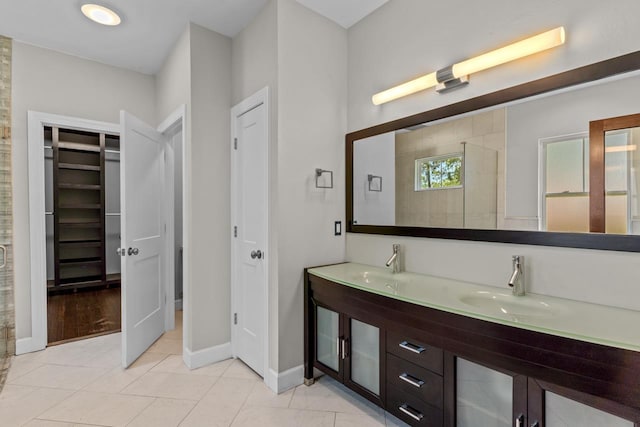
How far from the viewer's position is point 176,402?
2029 mm

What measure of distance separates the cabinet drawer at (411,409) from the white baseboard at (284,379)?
0.72 m

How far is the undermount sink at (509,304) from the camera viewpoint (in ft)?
4.42

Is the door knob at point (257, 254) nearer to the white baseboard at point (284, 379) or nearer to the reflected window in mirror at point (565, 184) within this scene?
the white baseboard at point (284, 379)

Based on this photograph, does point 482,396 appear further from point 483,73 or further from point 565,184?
point 483,73

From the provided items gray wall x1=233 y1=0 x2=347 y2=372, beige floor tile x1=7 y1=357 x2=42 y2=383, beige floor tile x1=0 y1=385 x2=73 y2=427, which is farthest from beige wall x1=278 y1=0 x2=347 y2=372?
beige floor tile x1=7 y1=357 x2=42 y2=383

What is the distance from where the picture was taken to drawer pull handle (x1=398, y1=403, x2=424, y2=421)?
5.09 ft

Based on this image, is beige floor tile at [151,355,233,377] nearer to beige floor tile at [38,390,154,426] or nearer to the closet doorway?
beige floor tile at [38,390,154,426]

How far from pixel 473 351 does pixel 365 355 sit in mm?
733

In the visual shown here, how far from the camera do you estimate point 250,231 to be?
2.45 m

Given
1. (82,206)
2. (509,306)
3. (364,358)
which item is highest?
(82,206)

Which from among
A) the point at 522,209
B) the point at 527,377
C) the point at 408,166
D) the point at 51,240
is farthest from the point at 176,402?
the point at 51,240

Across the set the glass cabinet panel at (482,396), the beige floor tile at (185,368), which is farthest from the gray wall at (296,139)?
the glass cabinet panel at (482,396)

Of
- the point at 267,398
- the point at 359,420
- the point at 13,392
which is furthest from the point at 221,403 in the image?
the point at 13,392

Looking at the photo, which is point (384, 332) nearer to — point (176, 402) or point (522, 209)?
point (522, 209)
